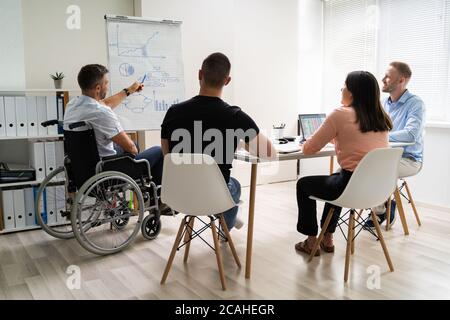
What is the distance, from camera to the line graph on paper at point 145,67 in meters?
3.56

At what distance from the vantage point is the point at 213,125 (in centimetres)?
247

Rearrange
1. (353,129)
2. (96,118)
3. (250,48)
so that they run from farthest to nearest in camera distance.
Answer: (250,48) → (96,118) → (353,129)

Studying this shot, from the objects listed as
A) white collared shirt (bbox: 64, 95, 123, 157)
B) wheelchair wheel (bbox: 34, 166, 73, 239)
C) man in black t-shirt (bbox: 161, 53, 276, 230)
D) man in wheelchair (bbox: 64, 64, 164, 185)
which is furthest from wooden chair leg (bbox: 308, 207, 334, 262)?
wheelchair wheel (bbox: 34, 166, 73, 239)

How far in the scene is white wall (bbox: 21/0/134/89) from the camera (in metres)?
3.87

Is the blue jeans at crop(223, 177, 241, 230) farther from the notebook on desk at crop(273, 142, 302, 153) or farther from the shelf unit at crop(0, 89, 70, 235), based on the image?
the shelf unit at crop(0, 89, 70, 235)

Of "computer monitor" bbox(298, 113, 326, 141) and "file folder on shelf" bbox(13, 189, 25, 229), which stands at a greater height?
"computer monitor" bbox(298, 113, 326, 141)

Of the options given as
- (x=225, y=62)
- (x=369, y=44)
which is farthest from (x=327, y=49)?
(x=225, y=62)

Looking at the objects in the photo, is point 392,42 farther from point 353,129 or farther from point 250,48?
point 353,129

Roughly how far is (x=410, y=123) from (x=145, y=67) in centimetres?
216

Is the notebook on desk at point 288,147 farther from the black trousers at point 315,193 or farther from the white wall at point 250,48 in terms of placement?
the white wall at point 250,48

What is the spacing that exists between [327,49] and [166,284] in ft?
12.9

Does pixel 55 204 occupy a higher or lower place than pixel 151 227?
higher

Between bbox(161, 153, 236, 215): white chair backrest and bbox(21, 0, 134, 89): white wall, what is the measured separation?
2165mm

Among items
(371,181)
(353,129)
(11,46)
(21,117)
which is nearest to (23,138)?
(21,117)
